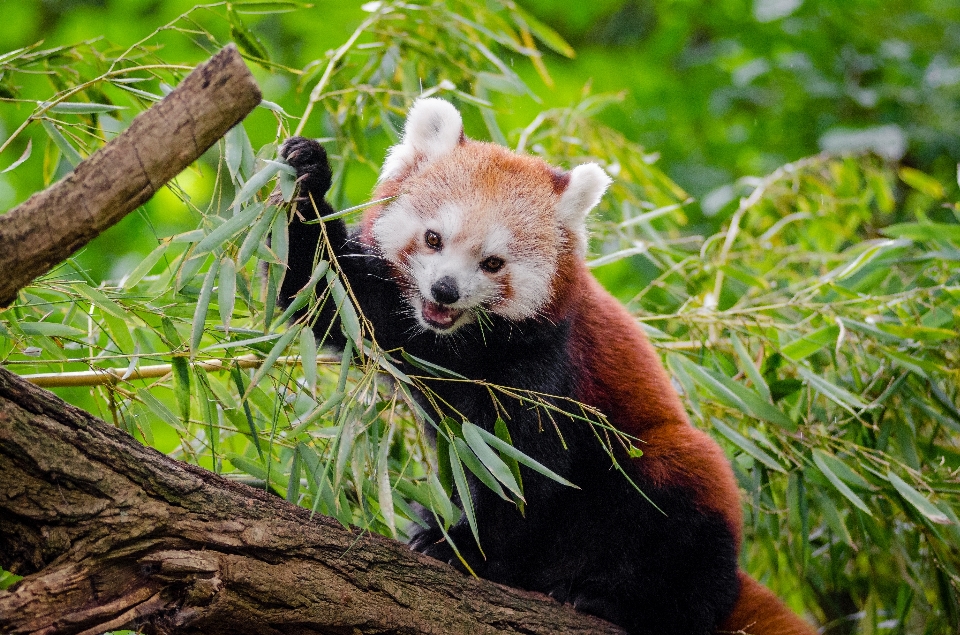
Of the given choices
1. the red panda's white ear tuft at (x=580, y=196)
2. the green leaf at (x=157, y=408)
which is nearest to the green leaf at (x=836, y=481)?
the red panda's white ear tuft at (x=580, y=196)

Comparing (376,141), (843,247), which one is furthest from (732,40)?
(376,141)

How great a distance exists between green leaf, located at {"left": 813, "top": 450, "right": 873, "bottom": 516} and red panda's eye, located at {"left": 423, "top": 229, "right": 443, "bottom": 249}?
1.91 m

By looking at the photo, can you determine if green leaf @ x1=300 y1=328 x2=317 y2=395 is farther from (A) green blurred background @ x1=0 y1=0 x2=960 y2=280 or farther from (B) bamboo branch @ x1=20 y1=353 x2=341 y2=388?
(A) green blurred background @ x1=0 y1=0 x2=960 y2=280

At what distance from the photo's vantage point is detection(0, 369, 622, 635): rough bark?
1944 millimetres

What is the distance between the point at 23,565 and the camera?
198cm

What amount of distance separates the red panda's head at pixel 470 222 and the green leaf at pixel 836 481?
1.40 metres

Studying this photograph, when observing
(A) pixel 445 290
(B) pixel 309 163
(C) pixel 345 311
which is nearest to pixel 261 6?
(B) pixel 309 163

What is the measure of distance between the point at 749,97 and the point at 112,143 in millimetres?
7028

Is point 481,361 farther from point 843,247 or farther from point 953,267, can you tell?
point 843,247

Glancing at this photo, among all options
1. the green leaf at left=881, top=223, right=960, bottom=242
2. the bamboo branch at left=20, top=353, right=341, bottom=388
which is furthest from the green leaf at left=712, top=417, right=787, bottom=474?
the bamboo branch at left=20, top=353, right=341, bottom=388

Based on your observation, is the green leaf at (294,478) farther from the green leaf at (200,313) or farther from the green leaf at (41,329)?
the green leaf at (41,329)

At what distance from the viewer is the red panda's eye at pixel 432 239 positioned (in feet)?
10.9

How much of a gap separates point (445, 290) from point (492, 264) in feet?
1.01

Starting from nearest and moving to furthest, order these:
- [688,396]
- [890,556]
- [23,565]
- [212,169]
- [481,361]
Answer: [23,565], [481,361], [688,396], [890,556], [212,169]
